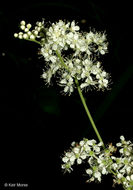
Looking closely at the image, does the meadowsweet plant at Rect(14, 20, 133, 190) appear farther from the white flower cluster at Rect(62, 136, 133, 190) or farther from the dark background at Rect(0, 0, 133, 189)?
the dark background at Rect(0, 0, 133, 189)

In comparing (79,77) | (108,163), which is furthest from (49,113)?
(108,163)

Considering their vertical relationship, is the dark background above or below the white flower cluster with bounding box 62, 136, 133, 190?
above

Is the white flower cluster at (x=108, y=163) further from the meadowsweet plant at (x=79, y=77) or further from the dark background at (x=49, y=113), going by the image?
the dark background at (x=49, y=113)

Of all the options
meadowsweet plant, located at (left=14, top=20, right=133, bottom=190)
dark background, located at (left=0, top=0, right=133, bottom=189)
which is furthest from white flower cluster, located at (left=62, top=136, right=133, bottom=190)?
dark background, located at (left=0, top=0, right=133, bottom=189)

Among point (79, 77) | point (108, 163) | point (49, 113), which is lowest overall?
point (108, 163)

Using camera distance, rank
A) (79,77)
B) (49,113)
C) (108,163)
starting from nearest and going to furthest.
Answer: (108,163) → (79,77) → (49,113)

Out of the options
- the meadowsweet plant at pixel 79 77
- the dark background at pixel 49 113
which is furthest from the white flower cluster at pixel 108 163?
the dark background at pixel 49 113

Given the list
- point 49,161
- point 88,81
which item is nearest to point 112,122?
point 49,161

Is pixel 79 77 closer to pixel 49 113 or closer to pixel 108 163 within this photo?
pixel 108 163

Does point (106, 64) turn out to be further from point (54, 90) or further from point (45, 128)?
point (45, 128)
